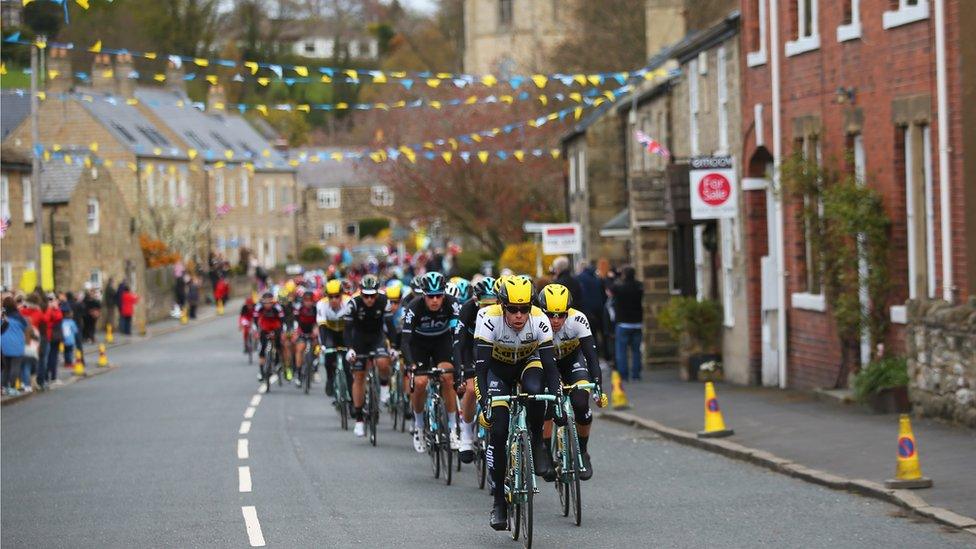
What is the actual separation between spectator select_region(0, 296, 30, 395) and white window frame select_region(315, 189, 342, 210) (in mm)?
78732

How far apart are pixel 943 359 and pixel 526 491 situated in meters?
8.08

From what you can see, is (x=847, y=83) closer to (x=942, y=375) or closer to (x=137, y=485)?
(x=942, y=375)

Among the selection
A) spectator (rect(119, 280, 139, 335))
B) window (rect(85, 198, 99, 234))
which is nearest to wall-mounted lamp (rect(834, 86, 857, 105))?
spectator (rect(119, 280, 139, 335))

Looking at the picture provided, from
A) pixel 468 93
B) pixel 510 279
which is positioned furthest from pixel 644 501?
pixel 468 93

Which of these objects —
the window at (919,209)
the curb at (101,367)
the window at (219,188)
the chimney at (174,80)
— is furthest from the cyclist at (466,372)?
the chimney at (174,80)

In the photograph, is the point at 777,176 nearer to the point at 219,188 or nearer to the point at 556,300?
the point at 556,300

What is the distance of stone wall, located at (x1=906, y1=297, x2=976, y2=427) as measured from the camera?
17.1 meters

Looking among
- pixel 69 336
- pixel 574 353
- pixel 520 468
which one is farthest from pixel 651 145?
pixel 520 468

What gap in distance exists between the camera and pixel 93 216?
56.6 metres

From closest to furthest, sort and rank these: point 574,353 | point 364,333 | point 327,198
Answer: point 574,353
point 364,333
point 327,198

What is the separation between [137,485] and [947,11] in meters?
10.4

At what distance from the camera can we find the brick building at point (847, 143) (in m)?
18.9

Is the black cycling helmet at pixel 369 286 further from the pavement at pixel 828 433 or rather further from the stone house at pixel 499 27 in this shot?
the stone house at pixel 499 27

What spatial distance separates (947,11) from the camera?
18.8 meters
